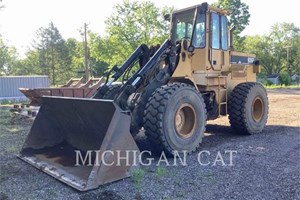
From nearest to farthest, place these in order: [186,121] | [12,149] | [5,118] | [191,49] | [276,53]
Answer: [186,121] < [12,149] < [191,49] < [5,118] < [276,53]

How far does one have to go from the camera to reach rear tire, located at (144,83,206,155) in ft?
15.5

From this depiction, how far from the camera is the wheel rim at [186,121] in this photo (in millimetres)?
5286

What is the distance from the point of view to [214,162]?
15.8 ft

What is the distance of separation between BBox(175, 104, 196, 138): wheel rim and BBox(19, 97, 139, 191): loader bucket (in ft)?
4.42

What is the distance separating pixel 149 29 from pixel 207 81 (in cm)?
2561

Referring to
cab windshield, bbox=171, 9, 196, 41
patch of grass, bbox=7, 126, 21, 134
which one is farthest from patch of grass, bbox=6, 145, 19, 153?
cab windshield, bbox=171, 9, 196, 41

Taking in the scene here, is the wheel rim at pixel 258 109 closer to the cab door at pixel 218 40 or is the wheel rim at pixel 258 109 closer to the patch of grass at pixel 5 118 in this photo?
the cab door at pixel 218 40

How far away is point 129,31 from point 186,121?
2668 cm

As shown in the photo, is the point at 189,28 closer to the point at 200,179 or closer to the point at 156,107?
the point at 156,107

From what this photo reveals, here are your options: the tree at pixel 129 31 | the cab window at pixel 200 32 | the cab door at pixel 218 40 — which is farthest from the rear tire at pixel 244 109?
the tree at pixel 129 31

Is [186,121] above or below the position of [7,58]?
below

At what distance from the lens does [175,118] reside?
5.02m

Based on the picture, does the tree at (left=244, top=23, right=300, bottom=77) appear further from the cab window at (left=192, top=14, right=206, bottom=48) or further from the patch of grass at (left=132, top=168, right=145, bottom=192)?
the patch of grass at (left=132, top=168, right=145, bottom=192)

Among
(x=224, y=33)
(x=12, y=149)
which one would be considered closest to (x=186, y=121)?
(x=224, y=33)
